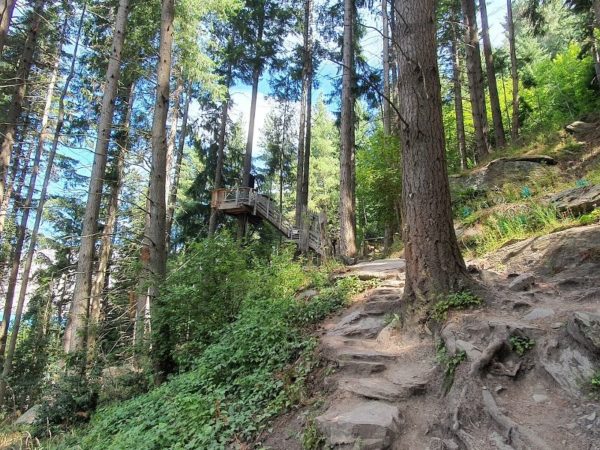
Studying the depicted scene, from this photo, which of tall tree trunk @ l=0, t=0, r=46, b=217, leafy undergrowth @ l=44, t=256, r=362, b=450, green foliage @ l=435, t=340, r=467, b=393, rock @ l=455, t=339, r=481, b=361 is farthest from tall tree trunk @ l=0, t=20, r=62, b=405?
rock @ l=455, t=339, r=481, b=361

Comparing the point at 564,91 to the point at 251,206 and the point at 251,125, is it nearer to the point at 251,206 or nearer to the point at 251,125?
the point at 251,125

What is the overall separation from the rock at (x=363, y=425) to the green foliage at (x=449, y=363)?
499 mm

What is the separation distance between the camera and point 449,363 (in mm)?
3211

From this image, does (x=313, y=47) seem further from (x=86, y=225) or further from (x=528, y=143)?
(x=86, y=225)

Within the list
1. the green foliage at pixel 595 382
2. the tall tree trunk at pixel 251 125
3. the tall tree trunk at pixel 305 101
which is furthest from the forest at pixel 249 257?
the tall tree trunk at pixel 305 101

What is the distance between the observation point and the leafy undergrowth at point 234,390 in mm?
3330

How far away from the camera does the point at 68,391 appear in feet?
21.0

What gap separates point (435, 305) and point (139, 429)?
10.6 feet

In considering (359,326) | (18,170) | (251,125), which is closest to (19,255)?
(18,170)

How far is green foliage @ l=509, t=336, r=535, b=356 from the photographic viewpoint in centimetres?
309

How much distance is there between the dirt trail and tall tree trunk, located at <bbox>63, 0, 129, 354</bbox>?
212 inches

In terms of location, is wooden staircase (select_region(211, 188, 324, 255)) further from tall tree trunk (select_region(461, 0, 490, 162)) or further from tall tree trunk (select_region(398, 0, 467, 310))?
tall tree trunk (select_region(398, 0, 467, 310))

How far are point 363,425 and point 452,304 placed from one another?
1.74m

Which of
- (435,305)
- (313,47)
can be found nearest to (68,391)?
(435,305)
